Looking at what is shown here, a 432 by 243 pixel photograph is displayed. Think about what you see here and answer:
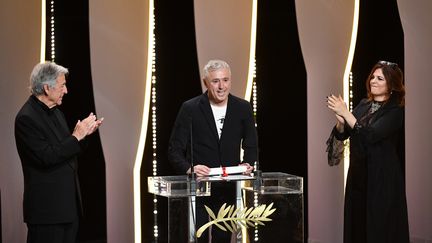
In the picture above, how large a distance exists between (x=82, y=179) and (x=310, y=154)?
1613mm

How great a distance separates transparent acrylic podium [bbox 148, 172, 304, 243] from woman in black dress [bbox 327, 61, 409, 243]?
3.48 ft

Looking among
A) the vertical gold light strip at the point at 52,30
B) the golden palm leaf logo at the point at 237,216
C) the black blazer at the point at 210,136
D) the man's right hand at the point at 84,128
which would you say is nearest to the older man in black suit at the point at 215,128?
the black blazer at the point at 210,136

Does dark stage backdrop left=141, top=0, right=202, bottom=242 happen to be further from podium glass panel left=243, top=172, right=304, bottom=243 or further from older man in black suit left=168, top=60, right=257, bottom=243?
podium glass panel left=243, top=172, right=304, bottom=243

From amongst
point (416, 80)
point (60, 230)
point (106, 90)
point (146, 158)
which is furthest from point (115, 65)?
point (416, 80)

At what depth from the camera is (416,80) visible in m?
4.81

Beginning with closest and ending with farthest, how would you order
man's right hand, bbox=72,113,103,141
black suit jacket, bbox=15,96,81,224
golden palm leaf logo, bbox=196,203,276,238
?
golden palm leaf logo, bbox=196,203,276,238 → black suit jacket, bbox=15,96,81,224 → man's right hand, bbox=72,113,103,141

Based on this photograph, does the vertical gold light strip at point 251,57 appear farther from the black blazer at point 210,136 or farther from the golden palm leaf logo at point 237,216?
the golden palm leaf logo at point 237,216

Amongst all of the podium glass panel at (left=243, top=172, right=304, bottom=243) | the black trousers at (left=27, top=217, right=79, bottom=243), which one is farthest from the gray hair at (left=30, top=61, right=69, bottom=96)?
the podium glass panel at (left=243, top=172, right=304, bottom=243)

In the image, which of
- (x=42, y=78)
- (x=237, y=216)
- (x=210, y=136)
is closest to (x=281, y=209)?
(x=237, y=216)

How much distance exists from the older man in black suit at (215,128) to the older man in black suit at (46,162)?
636 mm

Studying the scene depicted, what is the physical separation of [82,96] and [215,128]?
3.13 ft

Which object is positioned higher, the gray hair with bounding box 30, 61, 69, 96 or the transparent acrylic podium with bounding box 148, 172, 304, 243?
the gray hair with bounding box 30, 61, 69, 96

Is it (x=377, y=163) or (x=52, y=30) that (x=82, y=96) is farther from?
(x=377, y=163)

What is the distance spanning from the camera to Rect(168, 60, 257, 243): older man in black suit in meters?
4.06
